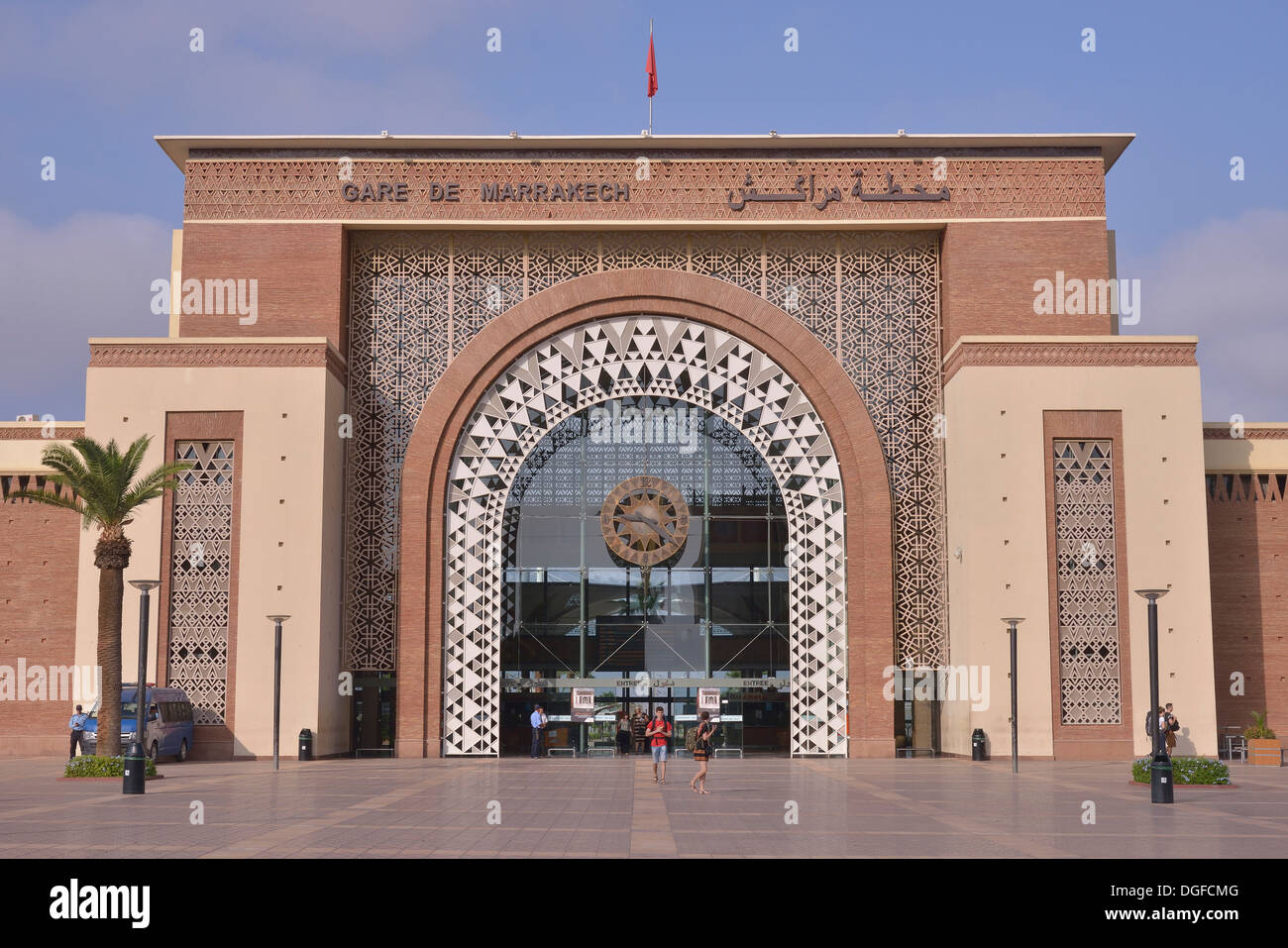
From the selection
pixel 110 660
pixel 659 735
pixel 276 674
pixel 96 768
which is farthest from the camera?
pixel 276 674

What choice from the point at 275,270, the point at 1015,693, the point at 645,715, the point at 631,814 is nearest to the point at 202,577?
the point at 275,270

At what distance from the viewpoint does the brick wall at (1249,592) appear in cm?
2952

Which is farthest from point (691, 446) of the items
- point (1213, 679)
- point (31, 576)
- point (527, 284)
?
point (31, 576)

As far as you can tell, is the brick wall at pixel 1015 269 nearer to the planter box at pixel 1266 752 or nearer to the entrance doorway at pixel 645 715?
the entrance doorway at pixel 645 715

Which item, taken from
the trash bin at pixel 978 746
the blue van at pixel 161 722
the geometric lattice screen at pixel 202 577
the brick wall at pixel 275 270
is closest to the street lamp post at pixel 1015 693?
the trash bin at pixel 978 746

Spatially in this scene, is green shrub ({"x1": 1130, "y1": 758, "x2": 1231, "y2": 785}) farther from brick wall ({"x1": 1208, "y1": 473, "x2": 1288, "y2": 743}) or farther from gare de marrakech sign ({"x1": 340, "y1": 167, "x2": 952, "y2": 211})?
gare de marrakech sign ({"x1": 340, "y1": 167, "x2": 952, "y2": 211})

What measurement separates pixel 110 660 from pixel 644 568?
11.6 metres

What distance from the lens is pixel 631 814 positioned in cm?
1638

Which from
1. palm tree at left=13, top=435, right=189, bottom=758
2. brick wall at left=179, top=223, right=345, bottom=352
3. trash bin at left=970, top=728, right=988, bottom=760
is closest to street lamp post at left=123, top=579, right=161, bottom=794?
palm tree at left=13, top=435, right=189, bottom=758

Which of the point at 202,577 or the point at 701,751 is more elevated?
the point at 202,577

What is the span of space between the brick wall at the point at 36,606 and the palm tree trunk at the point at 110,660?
5.06 meters

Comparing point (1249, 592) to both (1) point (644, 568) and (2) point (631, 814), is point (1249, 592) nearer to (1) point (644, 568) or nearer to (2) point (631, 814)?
(1) point (644, 568)

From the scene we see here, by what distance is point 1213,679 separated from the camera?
28547 mm
